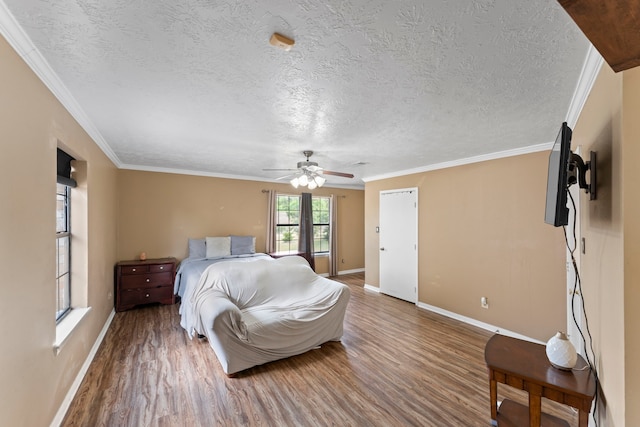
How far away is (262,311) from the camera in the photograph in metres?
2.94

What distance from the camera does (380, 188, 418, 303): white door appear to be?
184 inches

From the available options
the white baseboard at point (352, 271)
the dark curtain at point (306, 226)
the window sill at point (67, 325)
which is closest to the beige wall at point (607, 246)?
the window sill at point (67, 325)

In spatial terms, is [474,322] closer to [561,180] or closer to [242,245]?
[561,180]

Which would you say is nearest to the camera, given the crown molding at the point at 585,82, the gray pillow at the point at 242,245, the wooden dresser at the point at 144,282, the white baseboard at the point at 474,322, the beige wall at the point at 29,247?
the beige wall at the point at 29,247

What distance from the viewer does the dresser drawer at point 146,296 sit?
4176 mm

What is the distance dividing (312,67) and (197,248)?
4.32 meters

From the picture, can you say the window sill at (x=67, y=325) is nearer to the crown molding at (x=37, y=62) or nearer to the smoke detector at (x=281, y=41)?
the crown molding at (x=37, y=62)

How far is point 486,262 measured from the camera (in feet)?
12.1

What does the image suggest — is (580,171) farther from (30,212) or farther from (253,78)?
(30,212)

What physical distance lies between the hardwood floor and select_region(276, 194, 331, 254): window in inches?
123

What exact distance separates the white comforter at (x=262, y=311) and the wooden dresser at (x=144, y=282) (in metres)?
1.14

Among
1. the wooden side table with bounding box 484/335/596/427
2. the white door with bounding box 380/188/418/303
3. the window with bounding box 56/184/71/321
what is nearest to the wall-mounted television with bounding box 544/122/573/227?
the wooden side table with bounding box 484/335/596/427

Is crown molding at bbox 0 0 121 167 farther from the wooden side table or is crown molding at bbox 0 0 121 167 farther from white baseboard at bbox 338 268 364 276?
white baseboard at bbox 338 268 364 276

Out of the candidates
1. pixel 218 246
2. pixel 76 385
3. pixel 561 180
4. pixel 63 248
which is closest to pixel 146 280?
pixel 218 246
